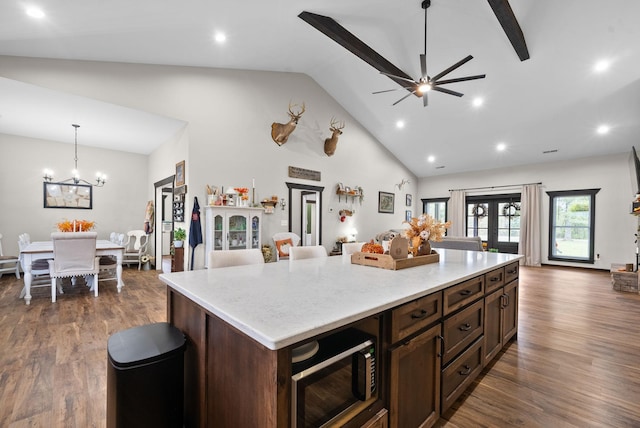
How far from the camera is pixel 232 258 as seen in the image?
7.28 ft

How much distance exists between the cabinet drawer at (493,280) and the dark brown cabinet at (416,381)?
822mm

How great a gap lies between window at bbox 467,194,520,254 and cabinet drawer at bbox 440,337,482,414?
7287 millimetres

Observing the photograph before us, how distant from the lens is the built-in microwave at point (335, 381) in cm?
94

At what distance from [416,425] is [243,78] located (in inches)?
219

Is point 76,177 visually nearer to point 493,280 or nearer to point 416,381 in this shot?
point 416,381

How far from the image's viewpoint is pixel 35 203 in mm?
5762

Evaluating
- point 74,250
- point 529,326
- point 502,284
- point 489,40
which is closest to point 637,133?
point 489,40

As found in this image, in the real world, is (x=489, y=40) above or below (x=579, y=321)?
above

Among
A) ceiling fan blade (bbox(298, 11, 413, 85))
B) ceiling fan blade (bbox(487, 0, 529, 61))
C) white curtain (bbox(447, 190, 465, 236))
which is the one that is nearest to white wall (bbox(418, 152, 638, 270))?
white curtain (bbox(447, 190, 465, 236))

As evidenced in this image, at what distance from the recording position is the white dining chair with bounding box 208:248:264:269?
2.11 m

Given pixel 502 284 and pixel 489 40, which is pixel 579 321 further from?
pixel 489 40

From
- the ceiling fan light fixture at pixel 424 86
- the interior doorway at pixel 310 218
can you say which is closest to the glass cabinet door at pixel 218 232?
the interior doorway at pixel 310 218

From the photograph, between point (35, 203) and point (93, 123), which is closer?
point (93, 123)

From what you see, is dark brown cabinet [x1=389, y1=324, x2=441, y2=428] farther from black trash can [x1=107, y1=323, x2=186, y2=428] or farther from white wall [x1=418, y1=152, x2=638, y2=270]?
white wall [x1=418, y1=152, x2=638, y2=270]
